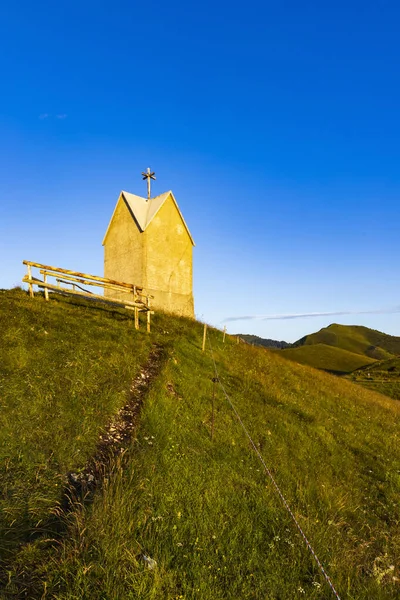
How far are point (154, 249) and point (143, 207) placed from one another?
19.0 ft

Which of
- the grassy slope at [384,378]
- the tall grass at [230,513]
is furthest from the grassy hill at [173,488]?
the grassy slope at [384,378]

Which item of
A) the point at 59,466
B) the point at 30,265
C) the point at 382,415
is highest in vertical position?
the point at 30,265

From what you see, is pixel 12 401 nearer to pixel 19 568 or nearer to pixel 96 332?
pixel 19 568

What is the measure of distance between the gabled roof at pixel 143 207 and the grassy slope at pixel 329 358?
93061 millimetres

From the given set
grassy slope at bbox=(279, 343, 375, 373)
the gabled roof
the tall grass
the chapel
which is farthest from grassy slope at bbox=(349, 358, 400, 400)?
the tall grass

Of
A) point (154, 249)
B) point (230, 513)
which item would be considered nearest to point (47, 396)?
point (230, 513)

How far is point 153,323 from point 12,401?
14842 mm

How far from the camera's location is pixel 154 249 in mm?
30281

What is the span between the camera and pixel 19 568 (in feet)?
14.2

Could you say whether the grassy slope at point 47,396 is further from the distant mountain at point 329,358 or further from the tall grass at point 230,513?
the distant mountain at point 329,358

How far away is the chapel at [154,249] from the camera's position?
2980 cm

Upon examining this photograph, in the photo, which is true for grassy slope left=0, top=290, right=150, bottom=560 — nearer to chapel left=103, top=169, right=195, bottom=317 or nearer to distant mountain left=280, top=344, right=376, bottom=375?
chapel left=103, top=169, right=195, bottom=317

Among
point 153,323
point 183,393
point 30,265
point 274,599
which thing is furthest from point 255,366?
point 274,599

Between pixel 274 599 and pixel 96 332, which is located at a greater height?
pixel 96 332
